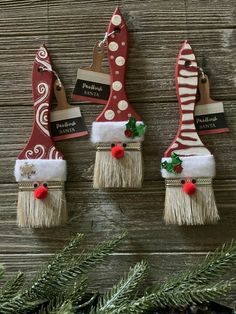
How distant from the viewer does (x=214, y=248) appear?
972mm

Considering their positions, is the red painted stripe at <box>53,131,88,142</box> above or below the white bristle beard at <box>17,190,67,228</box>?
above

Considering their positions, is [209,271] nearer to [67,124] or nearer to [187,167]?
[187,167]

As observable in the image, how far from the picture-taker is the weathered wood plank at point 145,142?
97cm

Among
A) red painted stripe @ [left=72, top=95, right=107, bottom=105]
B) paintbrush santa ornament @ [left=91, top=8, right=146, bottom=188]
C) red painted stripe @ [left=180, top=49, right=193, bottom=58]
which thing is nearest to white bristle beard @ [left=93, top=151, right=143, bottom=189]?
paintbrush santa ornament @ [left=91, top=8, right=146, bottom=188]

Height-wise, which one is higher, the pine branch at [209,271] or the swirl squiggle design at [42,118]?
the swirl squiggle design at [42,118]

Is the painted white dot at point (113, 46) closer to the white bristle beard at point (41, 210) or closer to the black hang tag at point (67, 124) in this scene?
the black hang tag at point (67, 124)

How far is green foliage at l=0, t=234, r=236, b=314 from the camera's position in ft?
2.49

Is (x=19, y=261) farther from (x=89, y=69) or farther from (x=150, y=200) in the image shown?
(x=89, y=69)

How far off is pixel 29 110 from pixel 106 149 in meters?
0.17

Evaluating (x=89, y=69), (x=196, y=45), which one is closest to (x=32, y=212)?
(x=89, y=69)

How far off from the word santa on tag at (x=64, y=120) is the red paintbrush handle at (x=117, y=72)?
5 cm

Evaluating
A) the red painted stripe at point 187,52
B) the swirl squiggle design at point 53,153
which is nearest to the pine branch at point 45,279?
the swirl squiggle design at point 53,153

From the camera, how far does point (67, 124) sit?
3.22 ft

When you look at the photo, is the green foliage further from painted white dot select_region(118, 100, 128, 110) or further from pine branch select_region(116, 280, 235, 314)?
painted white dot select_region(118, 100, 128, 110)
